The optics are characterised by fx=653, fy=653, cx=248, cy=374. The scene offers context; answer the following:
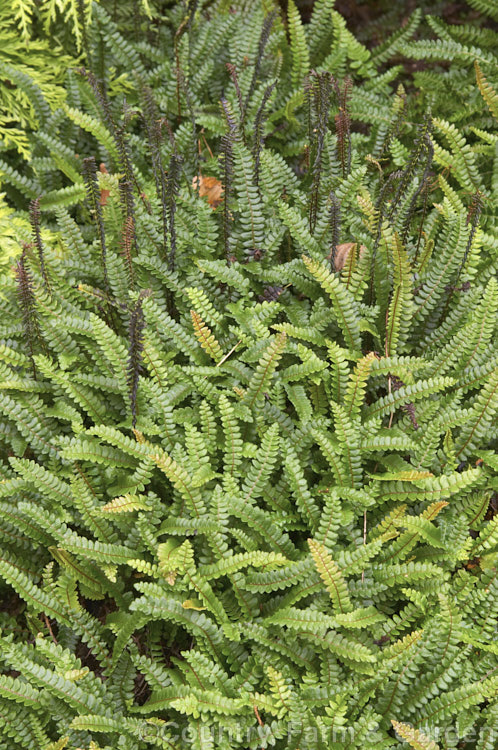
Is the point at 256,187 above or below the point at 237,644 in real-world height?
above

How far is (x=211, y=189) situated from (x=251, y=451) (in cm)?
196

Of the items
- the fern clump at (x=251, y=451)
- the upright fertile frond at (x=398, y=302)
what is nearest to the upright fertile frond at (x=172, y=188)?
the fern clump at (x=251, y=451)

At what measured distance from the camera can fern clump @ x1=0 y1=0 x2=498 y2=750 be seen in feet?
8.37

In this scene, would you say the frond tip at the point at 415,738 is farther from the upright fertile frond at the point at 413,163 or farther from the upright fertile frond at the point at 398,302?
the upright fertile frond at the point at 413,163

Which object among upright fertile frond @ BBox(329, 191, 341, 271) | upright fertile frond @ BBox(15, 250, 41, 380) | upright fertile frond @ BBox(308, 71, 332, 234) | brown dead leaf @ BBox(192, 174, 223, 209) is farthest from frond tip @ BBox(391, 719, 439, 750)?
brown dead leaf @ BBox(192, 174, 223, 209)

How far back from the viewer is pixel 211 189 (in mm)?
4160

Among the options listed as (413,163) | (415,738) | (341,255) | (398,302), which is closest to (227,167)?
(341,255)

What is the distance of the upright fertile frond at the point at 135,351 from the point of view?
2.83 metres

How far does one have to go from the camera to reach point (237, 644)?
8.84ft

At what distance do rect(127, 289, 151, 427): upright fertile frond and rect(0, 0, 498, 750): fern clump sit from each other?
24 millimetres

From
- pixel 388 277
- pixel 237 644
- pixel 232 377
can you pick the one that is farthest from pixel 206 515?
pixel 388 277

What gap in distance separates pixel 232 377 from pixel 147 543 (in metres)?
0.92

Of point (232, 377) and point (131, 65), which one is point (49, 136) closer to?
point (131, 65)

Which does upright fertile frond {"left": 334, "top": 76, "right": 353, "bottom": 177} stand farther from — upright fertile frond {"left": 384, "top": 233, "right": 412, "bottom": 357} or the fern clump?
upright fertile frond {"left": 384, "top": 233, "right": 412, "bottom": 357}
